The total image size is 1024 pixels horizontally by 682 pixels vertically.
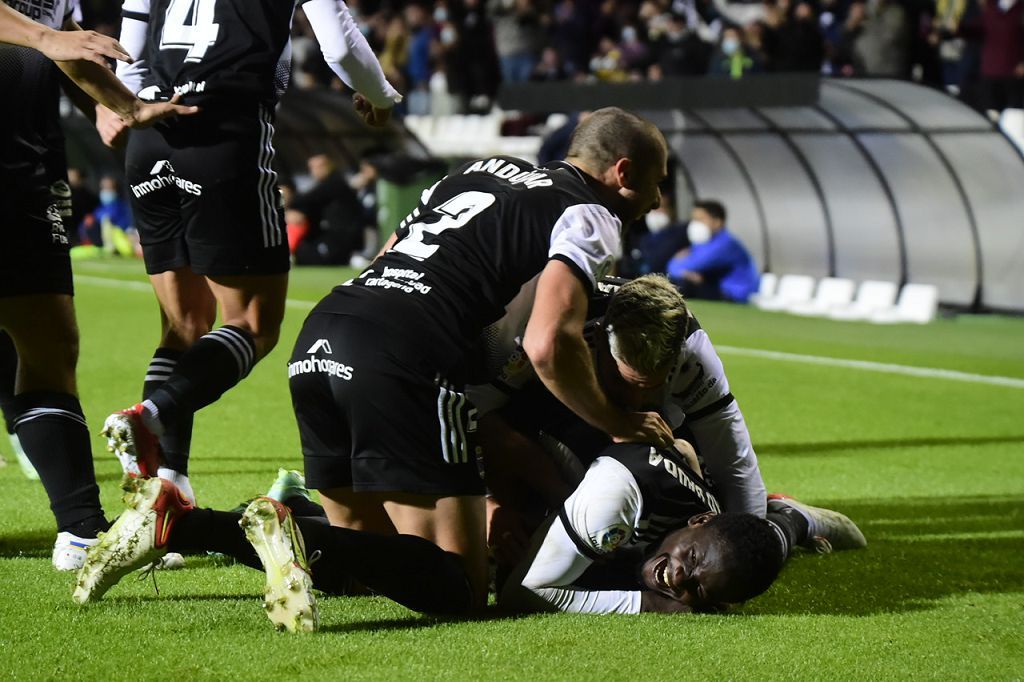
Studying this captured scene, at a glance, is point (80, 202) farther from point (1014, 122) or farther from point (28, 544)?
point (28, 544)

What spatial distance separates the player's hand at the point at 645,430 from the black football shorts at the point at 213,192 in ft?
5.55

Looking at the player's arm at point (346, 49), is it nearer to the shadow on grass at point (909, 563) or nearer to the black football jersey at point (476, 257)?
the black football jersey at point (476, 257)

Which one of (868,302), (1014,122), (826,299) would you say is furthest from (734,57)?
(868,302)

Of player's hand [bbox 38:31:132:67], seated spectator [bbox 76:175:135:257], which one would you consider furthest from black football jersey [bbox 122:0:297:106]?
seated spectator [bbox 76:175:135:257]

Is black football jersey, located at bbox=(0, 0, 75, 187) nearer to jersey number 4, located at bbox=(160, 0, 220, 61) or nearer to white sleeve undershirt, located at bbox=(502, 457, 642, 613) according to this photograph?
jersey number 4, located at bbox=(160, 0, 220, 61)

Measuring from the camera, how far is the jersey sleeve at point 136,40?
5.91m

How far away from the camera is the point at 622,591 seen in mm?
4773

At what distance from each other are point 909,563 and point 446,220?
2.27 m

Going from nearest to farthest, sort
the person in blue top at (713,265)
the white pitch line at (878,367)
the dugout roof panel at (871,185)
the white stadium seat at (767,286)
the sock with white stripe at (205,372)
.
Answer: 1. the sock with white stripe at (205,372)
2. the white pitch line at (878,367)
3. the dugout roof panel at (871,185)
4. the person in blue top at (713,265)
5. the white stadium seat at (767,286)

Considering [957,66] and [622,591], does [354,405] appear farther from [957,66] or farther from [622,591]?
[957,66]

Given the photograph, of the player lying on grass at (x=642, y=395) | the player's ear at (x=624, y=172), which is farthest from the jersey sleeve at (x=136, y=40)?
the player's ear at (x=624, y=172)

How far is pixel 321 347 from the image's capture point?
4.61 metres

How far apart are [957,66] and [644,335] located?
16.9 metres

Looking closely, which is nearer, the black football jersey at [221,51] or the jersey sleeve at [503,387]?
the jersey sleeve at [503,387]
